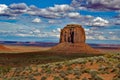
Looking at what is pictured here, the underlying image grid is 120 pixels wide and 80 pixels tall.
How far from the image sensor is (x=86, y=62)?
3381 cm

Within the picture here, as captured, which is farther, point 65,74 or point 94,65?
point 94,65

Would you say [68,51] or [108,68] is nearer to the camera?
[108,68]

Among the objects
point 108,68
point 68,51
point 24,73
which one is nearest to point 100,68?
point 108,68

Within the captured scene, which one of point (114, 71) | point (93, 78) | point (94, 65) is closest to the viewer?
point (93, 78)

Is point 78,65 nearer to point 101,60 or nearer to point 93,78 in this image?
point 101,60

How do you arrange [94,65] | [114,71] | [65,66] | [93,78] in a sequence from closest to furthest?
[93,78], [114,71], [94,65], [65,66]

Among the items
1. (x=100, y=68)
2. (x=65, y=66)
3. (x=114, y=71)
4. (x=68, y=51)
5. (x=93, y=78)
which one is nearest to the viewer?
(x=93, y=78)

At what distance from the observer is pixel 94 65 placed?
32.2 m

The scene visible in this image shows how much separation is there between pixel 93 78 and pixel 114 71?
110 inches

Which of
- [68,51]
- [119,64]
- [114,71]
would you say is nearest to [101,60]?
[119,64]

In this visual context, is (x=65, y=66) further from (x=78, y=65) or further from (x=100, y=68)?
(x=100, y=68)

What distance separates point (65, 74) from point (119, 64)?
5842mm

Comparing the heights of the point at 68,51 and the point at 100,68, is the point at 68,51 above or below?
below

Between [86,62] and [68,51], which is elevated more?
[86,62]
